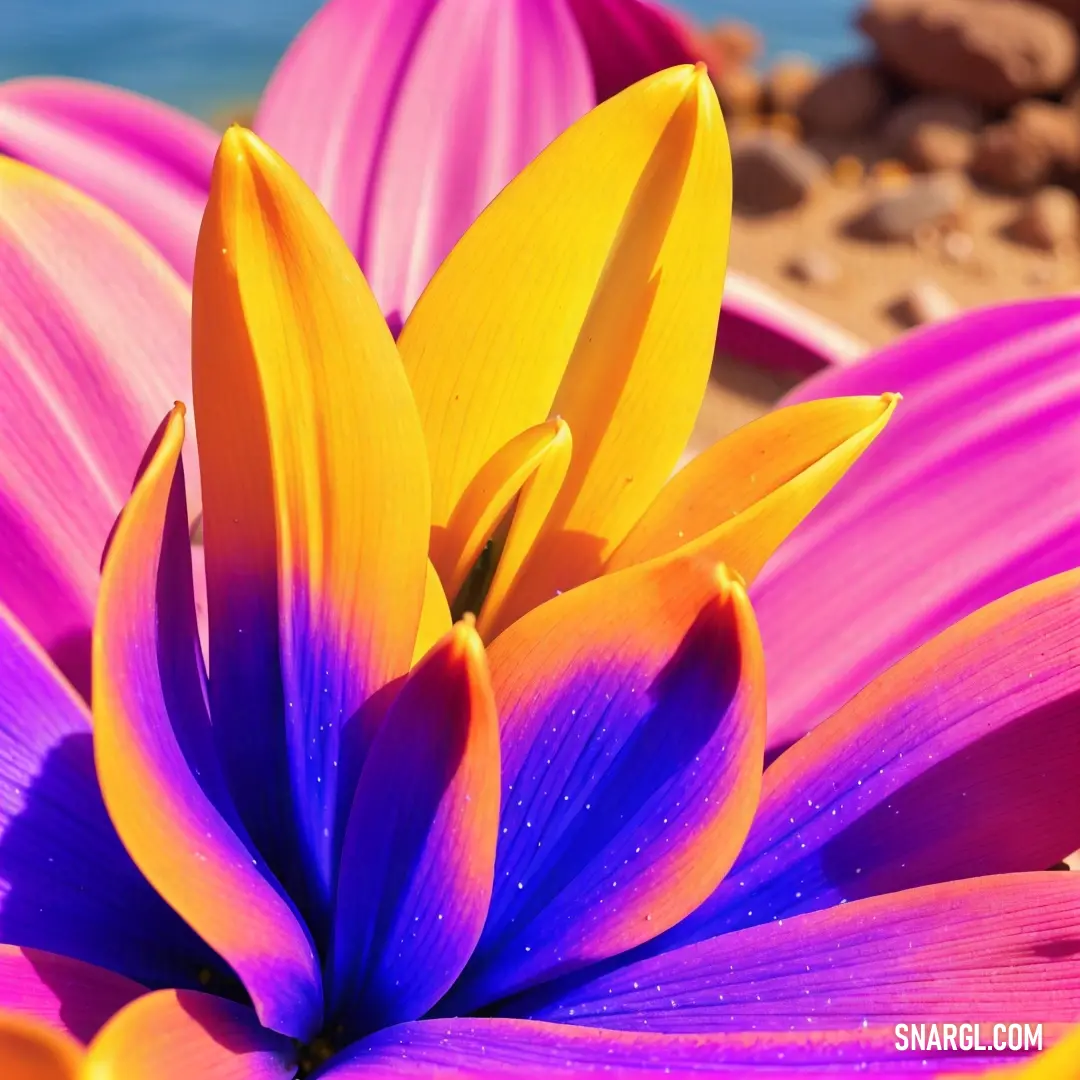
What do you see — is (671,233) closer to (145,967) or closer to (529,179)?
(529,179)

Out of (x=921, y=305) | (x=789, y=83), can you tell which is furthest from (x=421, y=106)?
(x=789, y=83)

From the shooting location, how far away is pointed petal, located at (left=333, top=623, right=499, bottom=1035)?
0.22 meters

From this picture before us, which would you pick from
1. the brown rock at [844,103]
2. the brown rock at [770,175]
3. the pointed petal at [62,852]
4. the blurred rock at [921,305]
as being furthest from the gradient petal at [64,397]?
the brown rock at [844,103]

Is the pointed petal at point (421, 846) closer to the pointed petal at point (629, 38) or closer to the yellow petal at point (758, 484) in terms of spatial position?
the yellow petal at point (758, 484)

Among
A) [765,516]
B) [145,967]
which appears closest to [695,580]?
[765,516]

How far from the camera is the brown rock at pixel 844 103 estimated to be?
1.47 metres

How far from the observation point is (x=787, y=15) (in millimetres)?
1713

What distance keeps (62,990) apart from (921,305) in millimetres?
1057

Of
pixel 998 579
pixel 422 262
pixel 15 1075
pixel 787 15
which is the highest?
pixel 787 15

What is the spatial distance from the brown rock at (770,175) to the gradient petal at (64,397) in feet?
3.56

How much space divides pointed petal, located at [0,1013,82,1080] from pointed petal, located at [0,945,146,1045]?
0.14 feet

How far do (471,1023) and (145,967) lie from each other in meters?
0.07

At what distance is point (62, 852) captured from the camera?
0.79ft

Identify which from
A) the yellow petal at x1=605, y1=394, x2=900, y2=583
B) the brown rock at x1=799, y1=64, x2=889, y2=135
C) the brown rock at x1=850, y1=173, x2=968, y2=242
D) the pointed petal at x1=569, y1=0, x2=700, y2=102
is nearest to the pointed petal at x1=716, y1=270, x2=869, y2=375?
the pointed petal at x1=569, y1=0, x2=700, y2=102
